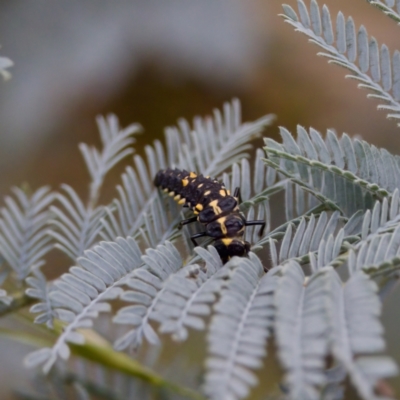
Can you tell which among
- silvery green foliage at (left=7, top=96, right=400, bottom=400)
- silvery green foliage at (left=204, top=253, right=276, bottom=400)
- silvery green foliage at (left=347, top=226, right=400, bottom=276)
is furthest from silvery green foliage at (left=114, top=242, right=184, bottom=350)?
silvery green foliage at (left=347, top=226, right=400, bottom=276)

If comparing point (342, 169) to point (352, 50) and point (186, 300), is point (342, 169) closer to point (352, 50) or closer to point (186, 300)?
point (352, 50)

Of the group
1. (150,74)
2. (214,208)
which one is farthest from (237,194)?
(150,74)

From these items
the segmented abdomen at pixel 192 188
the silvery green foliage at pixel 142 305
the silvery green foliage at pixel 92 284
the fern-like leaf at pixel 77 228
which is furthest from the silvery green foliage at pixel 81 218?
the silvery green foliage at pixel 142 305

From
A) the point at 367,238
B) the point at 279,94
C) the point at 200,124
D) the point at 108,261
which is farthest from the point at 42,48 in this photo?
the point at 367,238

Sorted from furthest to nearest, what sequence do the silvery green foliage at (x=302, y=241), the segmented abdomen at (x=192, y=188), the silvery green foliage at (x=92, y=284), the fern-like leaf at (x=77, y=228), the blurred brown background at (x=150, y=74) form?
the blurred brown background at (x=150, y=74)
the fern-like leaf at (x=77, y=228)
the segmented abdomen at (x=192, y=188)
the silvery green foliage at (x=302, y=241)
the silvery green foliage at (x=92, y=284)

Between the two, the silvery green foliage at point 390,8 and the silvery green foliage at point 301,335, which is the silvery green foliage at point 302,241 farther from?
the silvery green foliage at point 390,8

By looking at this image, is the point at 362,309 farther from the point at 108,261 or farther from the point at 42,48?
the point at 42,48
